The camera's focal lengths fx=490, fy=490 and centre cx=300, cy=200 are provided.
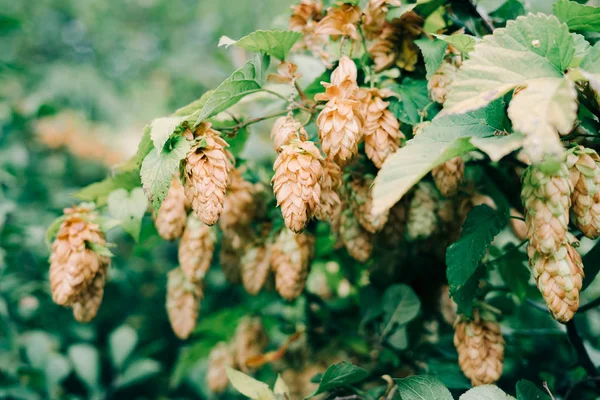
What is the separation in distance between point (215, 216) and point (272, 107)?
0.49m

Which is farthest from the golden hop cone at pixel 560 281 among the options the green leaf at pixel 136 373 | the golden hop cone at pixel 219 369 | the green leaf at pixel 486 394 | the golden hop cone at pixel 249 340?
the green leaf at pixel 136 373

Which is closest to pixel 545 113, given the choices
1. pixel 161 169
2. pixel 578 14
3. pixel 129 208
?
pixel 578 14

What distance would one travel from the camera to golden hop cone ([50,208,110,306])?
963 millimetres

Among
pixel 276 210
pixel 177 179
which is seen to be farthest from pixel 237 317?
pixel 177 179

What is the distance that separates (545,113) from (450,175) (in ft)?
1.06

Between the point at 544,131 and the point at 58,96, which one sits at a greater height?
the point at 544,131

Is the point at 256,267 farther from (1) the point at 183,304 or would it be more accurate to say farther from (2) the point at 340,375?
(2) the point at 340,375

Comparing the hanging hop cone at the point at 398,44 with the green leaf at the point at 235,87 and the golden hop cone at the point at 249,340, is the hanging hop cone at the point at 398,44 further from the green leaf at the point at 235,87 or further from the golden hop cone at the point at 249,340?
the golden hop cone at the point at 249,340

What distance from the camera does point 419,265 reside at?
1.27 meters

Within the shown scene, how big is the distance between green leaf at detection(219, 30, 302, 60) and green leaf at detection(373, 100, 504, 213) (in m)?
0.34

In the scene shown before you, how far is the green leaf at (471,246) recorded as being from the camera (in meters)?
0.84

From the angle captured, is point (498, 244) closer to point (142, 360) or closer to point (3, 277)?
point (142, 360)

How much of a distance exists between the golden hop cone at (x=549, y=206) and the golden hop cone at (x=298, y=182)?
1.04 feet

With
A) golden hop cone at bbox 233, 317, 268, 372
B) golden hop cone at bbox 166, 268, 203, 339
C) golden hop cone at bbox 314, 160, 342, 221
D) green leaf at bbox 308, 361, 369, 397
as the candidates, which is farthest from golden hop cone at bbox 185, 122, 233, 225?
golden hop cone at bbox 233, 317, 268, 372
